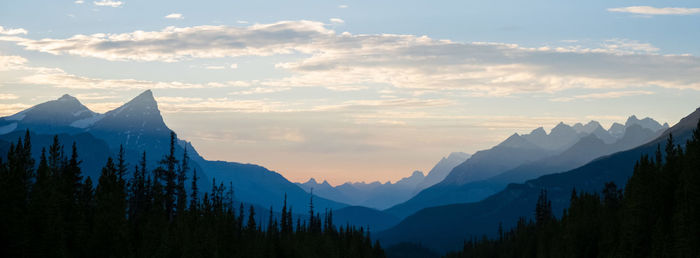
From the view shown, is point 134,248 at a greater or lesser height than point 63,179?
lesser

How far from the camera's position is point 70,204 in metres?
89.8

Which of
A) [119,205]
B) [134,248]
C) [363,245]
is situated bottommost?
[363,245]

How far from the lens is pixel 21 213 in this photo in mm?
76625

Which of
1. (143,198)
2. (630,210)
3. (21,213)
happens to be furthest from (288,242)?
(21,213)

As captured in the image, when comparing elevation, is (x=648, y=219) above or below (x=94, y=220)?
below

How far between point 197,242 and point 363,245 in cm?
10946

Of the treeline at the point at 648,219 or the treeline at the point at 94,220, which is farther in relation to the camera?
the treeline at the point at 648,219

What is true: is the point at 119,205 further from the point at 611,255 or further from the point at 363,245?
the point at 363,245

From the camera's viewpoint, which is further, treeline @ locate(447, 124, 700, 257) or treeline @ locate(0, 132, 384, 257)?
treeline @ locate(447, 124, 700, 257)

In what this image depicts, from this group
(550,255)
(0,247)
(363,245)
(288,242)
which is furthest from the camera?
(363,245)

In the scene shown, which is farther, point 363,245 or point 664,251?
point 363,245

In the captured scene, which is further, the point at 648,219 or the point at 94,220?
the point at 648,219

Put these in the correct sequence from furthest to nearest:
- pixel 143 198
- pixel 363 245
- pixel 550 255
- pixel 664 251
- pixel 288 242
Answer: pixel 363 245 → pixel 550 255 → pixel 288 242 → pixel 143 198 → pixel 664 251

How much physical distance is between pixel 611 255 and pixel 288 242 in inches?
2255
